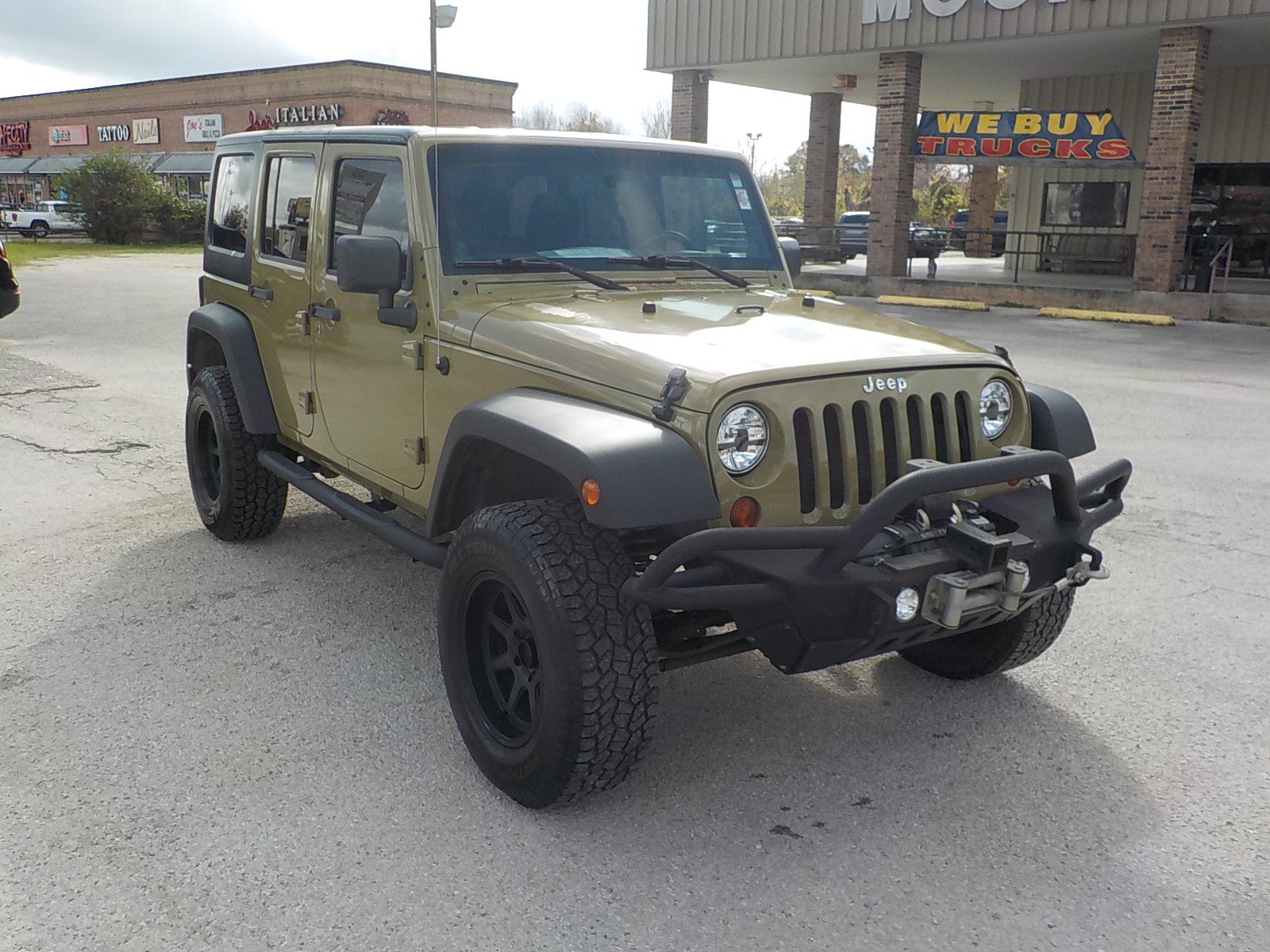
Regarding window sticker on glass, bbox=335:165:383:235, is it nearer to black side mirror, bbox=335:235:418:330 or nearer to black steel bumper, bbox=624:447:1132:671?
black side mirror, bbox=335:235:418:330

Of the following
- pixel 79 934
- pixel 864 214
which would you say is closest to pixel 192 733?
pixel 79 934

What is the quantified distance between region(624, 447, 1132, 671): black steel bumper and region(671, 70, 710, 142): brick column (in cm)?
2265

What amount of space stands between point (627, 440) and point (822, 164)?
2548 cm

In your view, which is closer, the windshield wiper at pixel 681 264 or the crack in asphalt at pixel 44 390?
the windshield wiper at pixel 681 264

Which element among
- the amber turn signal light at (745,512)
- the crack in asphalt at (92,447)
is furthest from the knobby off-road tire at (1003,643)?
the crack in asphalt at (92,447)

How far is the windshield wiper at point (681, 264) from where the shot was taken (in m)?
4.34

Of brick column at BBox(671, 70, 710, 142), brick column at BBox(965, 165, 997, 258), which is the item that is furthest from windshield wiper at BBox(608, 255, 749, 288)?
brick column at BBox(965, 165, 997, 258)

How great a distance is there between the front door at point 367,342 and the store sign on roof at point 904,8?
17.9 m

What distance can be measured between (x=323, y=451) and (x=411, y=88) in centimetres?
4410

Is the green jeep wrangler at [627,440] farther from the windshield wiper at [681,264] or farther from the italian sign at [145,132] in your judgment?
the italian sign at [145,132]

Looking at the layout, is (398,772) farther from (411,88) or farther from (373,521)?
(411,88)

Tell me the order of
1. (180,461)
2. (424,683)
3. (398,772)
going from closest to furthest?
(398,772), (424,683), (180,461)

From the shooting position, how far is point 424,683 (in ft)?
13.7

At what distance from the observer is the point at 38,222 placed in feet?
139
